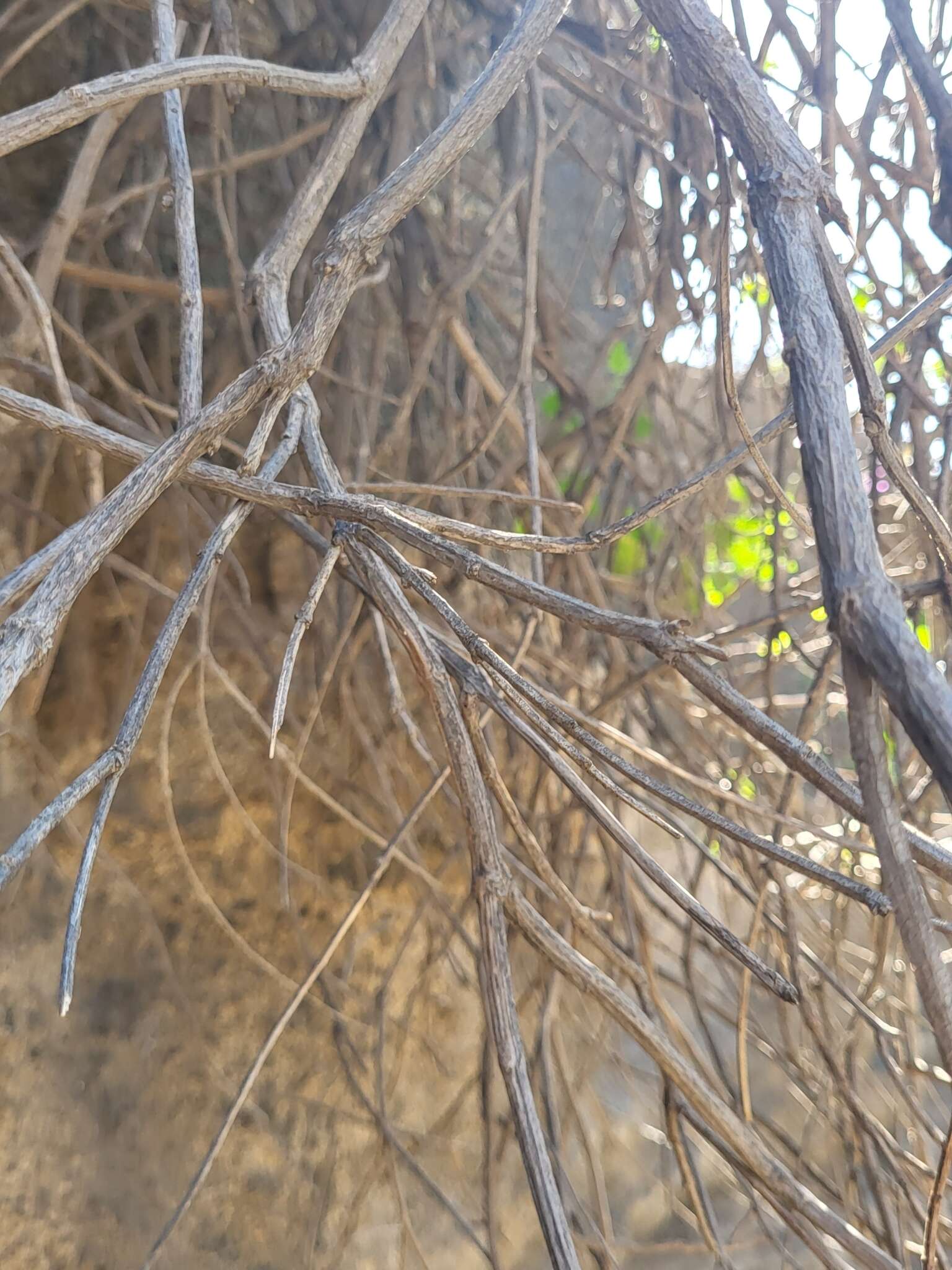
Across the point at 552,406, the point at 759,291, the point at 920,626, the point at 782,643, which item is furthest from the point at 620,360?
the point at 920,626

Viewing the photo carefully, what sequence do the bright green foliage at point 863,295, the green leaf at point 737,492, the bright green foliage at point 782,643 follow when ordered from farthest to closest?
1. the green leaf at point 737,492
2. the bright green foliage at point 863,295
3. the bright green foliage at point 782,643

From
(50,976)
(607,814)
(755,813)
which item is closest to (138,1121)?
(50,976)

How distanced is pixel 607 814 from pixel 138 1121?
89cm

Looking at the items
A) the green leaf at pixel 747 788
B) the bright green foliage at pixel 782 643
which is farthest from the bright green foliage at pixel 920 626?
the green leaf at pixel 747 788

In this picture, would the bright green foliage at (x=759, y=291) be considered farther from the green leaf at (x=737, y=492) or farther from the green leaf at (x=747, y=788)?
the green leaf at (x=747, y=788)

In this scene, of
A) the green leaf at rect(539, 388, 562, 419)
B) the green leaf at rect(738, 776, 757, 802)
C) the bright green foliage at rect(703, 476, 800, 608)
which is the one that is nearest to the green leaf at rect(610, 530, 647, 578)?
the bright green foliage at rect(703, 476, 800, 608)

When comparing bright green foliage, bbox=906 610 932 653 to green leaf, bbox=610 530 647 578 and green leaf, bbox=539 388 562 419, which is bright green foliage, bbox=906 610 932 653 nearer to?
green leaf, bbox=610 530 647 578

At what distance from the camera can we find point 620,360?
148cm

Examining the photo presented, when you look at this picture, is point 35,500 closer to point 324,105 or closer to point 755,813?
point 324,105

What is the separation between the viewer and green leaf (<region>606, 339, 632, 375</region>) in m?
1.47

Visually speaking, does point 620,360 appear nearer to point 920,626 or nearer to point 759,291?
point 759,291

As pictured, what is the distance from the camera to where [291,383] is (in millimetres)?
470

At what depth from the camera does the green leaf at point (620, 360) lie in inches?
58.1

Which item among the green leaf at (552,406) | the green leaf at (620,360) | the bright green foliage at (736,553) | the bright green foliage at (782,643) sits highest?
the green leaf at (620,360)
